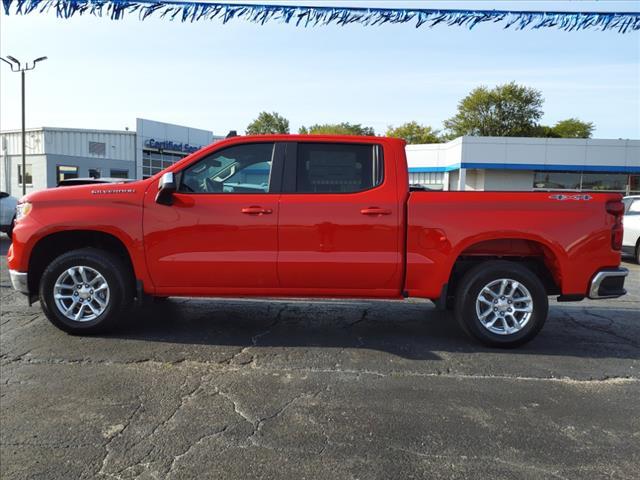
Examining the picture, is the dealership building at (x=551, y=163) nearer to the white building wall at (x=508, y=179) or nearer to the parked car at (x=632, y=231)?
the white building wall at (x=508, y=179)

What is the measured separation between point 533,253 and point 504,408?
1996 millimetres

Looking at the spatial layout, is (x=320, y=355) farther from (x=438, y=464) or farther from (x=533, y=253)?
(x=533, y=253)

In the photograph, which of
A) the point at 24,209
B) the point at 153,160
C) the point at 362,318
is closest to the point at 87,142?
the point at 153,160

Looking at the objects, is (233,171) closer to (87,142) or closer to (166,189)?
(166,189)

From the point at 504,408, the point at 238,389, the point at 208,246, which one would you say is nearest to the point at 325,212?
the point at 208,246

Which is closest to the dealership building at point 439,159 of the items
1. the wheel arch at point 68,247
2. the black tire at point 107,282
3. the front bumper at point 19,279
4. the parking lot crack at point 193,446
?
the wheel arch at point 68,247

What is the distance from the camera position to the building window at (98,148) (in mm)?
37906

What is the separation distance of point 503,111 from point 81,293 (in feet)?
195

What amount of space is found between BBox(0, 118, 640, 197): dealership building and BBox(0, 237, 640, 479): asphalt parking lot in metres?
24.6

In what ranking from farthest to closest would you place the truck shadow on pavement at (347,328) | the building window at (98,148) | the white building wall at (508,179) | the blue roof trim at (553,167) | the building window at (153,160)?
1. the building window at (153,160)
2. the building window at (98,148)
3. the white building wall at (508,179)
4. the blue roof trim at (553,167)
5. the truck shadow on pavement at (347,328)

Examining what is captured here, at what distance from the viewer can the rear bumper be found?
15.8 ft

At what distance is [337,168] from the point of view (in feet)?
16.6

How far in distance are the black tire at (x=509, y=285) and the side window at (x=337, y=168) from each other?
1.33m

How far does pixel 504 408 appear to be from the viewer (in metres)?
3.61
